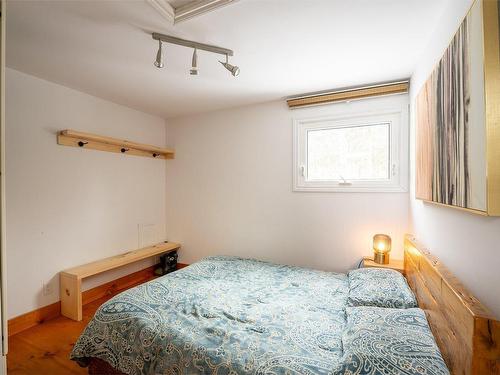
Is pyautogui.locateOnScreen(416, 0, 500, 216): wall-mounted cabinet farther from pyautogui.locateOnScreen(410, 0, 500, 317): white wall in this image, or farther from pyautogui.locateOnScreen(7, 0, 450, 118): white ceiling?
pyautogui.locateOnScreen(7, 0, 450, 118): white ceiling

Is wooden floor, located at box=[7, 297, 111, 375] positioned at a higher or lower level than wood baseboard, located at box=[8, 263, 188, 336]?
lower

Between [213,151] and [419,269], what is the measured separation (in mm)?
2588

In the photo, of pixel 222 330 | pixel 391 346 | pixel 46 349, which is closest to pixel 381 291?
pixel 391 346

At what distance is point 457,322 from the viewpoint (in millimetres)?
925

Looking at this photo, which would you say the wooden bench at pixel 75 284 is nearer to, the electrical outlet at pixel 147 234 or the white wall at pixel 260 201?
the electrical outlet at pixel 147 234

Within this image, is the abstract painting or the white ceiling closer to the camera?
the abstract painting

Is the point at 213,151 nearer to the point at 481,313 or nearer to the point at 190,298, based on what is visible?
the point at 190,298

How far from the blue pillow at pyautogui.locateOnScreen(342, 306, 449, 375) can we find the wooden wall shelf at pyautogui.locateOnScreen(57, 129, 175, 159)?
2.83m

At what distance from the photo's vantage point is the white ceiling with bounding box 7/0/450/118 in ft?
4.58

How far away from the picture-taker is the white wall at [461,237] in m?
0.87

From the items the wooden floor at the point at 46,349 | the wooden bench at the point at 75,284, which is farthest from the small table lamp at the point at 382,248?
the wooden bench at the point at 75,284

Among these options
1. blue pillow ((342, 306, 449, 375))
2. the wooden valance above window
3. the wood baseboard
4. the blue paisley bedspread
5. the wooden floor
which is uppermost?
the wooden valance above window

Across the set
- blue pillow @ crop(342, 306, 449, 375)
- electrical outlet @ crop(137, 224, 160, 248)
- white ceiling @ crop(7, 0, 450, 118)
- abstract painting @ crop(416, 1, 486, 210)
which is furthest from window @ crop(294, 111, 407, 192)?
electrical outlet @ crop(137, 224, 160, 248)

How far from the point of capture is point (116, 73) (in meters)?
2.17
